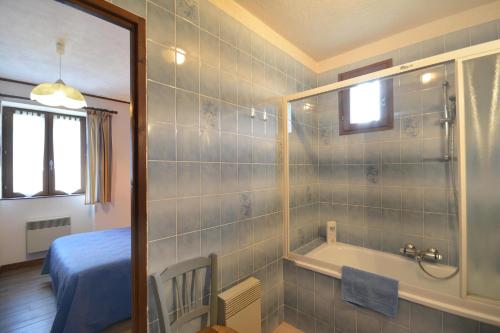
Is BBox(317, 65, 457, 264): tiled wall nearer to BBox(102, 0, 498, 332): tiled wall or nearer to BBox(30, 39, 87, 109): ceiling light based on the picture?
BBox(102, 0, 498, 332): tiled wall

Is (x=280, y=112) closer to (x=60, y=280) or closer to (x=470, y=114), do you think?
(x=470, y=114)

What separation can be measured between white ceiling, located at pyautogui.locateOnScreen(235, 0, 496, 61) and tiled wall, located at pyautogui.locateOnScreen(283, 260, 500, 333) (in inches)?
79.7

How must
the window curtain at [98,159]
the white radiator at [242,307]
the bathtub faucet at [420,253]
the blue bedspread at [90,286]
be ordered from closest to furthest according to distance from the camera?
the white radiator at [242,307]
the blue bedspread at [90,286]
the bathtub faucet at [420,253]
the window curtain at [98,159]

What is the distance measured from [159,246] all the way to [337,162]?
1.98m

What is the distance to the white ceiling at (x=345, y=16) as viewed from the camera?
151cm

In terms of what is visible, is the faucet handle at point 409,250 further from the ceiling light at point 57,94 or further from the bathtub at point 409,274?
the ceiling light at point 57,94

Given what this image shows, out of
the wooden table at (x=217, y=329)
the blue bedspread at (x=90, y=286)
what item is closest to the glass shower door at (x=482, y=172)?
the wooden table at (x=217, y=329)

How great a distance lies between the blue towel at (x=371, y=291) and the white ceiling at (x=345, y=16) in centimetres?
193

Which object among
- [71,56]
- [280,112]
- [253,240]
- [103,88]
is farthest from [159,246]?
[103,88]

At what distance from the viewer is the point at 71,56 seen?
2166 mm

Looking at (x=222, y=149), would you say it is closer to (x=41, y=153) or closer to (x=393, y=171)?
(x=393, y=171)

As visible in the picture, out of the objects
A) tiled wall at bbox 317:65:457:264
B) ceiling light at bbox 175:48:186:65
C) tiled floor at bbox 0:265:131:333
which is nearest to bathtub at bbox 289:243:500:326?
tiled wall at bbox 317:65:457:264

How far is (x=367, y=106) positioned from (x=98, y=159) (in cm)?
395

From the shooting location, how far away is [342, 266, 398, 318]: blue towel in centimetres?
131
